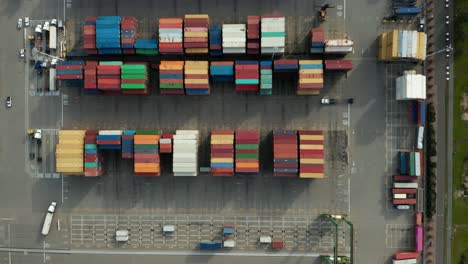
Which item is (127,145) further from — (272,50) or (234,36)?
(272,50)

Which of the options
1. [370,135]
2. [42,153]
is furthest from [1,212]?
[370,135]

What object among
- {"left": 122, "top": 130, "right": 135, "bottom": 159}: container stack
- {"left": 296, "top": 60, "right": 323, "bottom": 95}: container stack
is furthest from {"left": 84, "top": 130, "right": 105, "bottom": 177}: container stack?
{"left": 296, "top": 60, "right": 323, "bottom": 95}: container stack

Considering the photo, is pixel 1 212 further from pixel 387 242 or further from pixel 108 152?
pixel 387 242

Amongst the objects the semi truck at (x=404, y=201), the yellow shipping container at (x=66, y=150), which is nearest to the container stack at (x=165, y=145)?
the yellow shipping container at (x=66, y=150)

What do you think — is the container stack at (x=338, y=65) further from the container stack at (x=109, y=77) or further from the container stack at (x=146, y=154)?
the container stack at (x=109, y=77)

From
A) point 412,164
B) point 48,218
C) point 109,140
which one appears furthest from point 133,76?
point 412,164

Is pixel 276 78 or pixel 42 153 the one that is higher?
pixel 276 78

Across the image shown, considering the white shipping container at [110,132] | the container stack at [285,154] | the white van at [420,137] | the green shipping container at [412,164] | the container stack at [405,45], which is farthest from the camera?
the white shipping container at [110,132]
